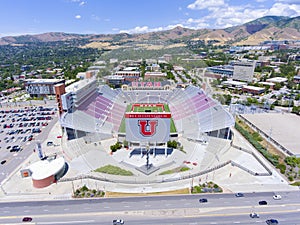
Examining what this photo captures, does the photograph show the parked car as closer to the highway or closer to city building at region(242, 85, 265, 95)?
the highway

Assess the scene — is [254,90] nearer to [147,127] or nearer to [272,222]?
[147,127]

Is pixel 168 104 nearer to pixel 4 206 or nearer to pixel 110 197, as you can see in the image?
pixel 110 197

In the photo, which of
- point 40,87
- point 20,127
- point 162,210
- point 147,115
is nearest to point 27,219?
point 162,210

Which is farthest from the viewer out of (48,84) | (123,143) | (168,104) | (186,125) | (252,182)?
(48,84)

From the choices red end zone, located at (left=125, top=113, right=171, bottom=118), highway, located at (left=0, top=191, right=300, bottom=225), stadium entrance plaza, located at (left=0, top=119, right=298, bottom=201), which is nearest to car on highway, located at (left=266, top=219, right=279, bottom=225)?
highway, located at (left=0, top=191, right=300, bottom=225)

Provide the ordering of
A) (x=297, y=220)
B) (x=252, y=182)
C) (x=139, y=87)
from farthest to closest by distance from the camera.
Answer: (x=139, y=87) < (x=252, y=182) < (x=297, y=220)

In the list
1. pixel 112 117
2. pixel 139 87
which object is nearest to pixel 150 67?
pixel 139 87

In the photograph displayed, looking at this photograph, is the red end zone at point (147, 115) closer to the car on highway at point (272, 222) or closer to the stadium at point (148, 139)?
the stadium at point (148, 139)
